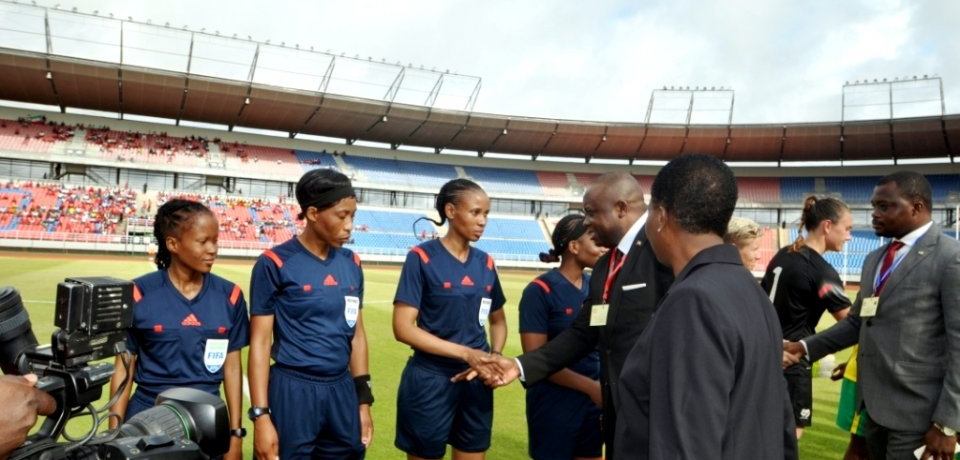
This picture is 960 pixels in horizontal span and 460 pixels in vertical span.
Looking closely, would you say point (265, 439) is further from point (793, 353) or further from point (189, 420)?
point (793, 353)

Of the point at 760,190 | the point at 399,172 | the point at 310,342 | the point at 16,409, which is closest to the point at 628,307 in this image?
the point at 310,342

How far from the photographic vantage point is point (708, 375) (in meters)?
1.50

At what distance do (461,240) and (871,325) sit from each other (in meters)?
2.38

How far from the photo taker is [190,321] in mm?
3213

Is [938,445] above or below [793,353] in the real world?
below

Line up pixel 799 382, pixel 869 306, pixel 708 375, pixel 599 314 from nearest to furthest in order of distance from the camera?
pixel 708 375
pixel 599 314
pixel 869 306
pixel 799 382

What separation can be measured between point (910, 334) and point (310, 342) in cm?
315

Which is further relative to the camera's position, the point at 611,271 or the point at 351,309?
the point at 351,309

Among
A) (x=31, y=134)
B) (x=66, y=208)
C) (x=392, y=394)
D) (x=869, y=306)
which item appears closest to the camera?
(x=869, y=306)

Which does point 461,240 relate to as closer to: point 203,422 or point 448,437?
point 448,437

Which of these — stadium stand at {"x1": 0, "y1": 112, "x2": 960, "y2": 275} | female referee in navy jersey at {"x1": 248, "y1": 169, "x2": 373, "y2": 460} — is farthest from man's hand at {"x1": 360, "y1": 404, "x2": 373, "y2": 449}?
stadium stand at {"x1": 0, "y1": 112, "x2": 960, "y2": 275}

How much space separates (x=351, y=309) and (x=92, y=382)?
1804mm

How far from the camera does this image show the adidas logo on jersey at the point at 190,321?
3.20m

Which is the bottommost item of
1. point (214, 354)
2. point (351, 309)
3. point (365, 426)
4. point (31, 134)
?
point (365, 426)
